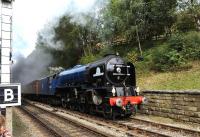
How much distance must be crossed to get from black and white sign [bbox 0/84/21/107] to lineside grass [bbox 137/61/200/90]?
458 inches

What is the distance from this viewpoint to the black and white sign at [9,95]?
875 cm

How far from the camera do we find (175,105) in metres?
15.5

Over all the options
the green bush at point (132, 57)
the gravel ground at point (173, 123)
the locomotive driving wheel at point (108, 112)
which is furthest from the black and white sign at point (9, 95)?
the green bush at point (132, 57)

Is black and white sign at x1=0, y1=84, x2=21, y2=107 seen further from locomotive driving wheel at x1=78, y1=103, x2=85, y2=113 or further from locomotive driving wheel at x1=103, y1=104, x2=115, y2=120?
locomotive driving wheel at x1=78, y1=103, x2=85, y2=113

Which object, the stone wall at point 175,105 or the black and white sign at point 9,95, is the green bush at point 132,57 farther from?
the black and white sign at point 9,95

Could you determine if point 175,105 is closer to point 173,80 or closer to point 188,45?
point 173,80

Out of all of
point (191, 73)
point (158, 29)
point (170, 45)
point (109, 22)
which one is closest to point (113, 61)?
point (191, 73)

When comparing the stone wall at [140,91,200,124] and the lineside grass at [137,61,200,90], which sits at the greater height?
the lineside grass at [137,61,200,90]

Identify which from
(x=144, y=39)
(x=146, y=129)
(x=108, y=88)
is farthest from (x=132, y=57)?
(x=146, y=129)

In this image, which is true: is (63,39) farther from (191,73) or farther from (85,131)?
(85,131)

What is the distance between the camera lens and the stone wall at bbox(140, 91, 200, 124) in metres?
14.1

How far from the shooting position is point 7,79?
991cm

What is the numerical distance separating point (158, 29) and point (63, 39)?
15.4 m

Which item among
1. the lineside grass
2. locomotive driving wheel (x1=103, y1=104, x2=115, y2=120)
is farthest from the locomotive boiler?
the lineside grass
